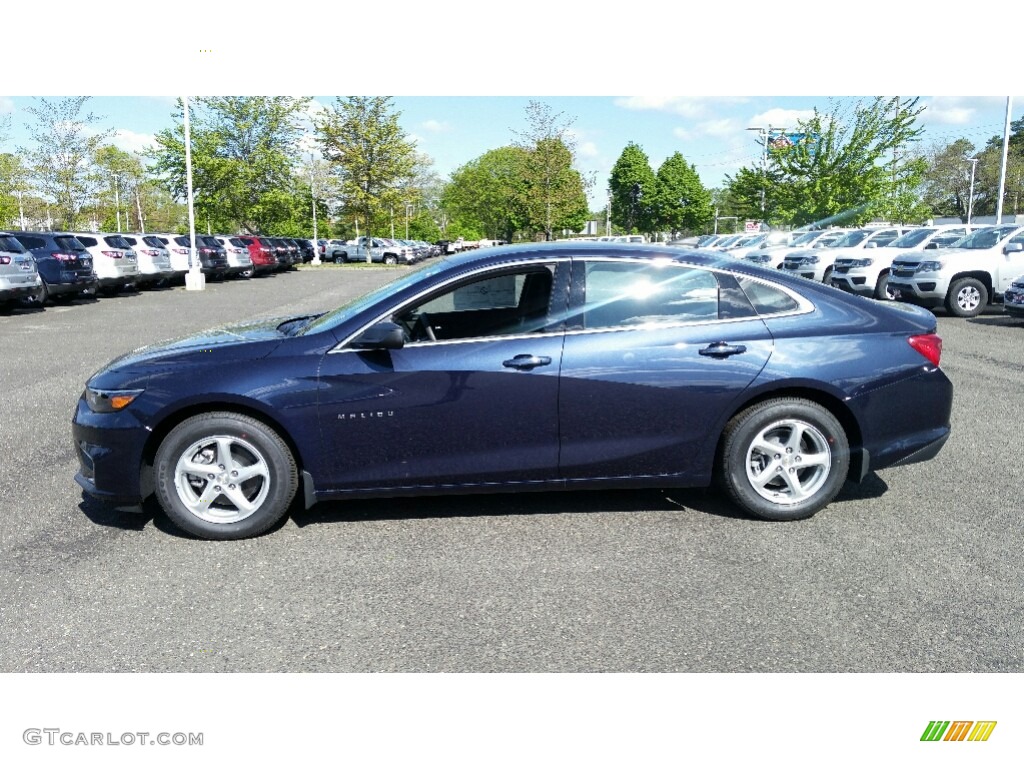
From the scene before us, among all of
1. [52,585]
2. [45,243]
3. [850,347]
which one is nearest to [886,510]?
[850,347]

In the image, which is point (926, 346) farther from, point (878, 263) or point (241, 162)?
point (241, 162)

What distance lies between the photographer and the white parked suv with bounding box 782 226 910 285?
2013cm

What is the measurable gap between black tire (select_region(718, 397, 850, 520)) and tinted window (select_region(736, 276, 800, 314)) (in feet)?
1.67

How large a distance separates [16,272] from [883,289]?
17.8 meters

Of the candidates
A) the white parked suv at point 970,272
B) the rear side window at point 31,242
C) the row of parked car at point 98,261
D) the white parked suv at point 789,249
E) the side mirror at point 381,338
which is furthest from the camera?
the white parked suv at point 789,249

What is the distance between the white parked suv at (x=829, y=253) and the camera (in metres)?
20.1

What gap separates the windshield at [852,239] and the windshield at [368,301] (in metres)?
19.2

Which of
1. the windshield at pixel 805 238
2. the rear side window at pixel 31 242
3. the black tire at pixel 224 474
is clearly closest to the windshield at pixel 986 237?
the windshield at pixel 805 238

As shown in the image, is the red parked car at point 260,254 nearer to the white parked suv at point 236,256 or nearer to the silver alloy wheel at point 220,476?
the white parked suv at point 236,256

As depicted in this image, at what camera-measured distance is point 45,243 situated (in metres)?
18.1

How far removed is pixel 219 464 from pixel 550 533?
1791 mm

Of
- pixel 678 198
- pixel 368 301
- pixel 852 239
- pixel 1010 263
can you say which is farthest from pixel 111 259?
pixel 678 198

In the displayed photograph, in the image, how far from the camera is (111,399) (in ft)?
13.7
